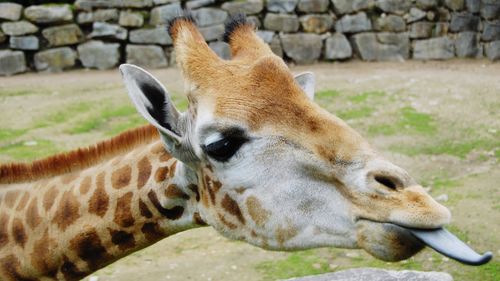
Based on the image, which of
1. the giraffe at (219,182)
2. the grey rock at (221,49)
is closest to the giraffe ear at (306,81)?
the giraffe at (219,182)

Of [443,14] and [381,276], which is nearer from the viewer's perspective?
[381,276]

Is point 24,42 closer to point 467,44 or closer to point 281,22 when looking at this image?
point 281,22

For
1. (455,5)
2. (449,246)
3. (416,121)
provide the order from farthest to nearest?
(455,5), (416,121), (449,246)

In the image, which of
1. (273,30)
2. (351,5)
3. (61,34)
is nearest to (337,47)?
(351,5)

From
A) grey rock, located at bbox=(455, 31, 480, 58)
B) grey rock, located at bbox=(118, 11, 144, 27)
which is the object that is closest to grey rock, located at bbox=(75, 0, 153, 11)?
grey rock, located at bbox=(118, 11, 144, 27)

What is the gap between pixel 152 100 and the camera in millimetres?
2877

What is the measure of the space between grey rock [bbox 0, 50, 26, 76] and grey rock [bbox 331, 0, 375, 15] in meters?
6.46

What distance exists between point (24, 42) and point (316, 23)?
232 inches

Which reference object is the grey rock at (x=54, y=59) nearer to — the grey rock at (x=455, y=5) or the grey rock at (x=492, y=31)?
the grey rock at (x=455, y=5)

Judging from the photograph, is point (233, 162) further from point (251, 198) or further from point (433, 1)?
point (433, 1)

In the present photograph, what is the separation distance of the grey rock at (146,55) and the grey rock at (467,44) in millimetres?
6136

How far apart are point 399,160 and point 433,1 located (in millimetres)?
7105

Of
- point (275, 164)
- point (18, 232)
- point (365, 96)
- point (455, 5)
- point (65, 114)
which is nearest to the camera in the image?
point (275, 164)

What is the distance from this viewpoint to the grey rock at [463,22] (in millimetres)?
14102
